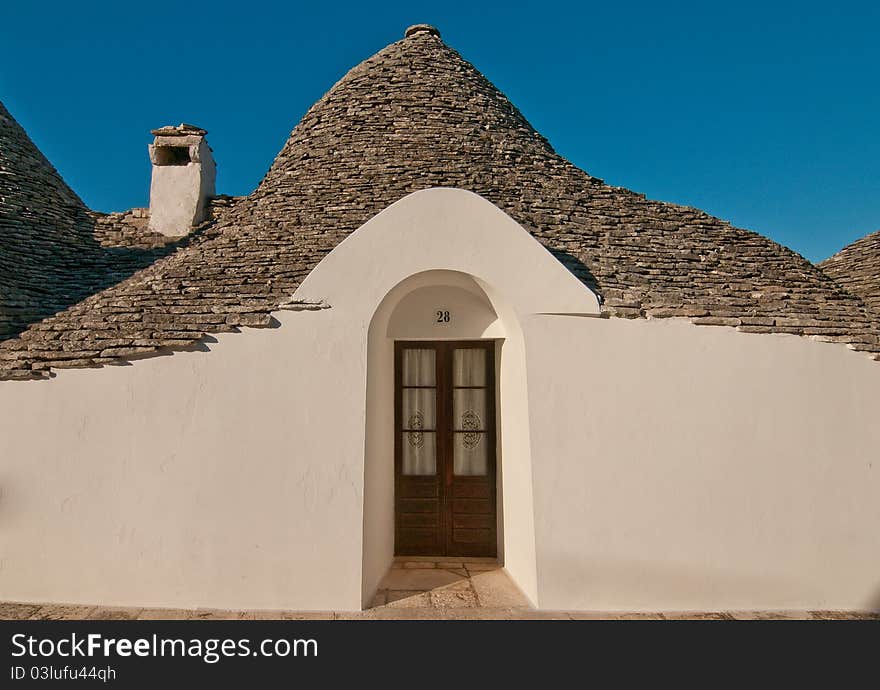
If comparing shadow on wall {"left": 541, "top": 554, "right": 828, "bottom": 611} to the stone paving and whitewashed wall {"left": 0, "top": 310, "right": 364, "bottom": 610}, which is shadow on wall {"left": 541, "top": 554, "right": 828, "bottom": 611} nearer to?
the stone paving

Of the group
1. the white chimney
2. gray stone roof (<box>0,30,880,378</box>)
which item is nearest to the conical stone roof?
gray stone roof (<box>0,30,880,378</box>)

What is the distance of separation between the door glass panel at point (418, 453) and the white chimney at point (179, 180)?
7.12m

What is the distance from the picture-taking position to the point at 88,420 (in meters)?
5.79

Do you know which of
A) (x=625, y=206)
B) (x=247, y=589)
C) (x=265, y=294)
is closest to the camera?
(x=247, y=589)

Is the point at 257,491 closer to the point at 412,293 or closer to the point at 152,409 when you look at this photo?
the point at 152,409

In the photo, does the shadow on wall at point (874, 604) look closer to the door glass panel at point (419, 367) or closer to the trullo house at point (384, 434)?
the trullo house at point (384, 434)

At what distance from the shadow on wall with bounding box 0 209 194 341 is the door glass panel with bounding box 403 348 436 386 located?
221 inches

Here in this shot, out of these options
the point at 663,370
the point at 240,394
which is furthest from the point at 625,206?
the point at 240,394

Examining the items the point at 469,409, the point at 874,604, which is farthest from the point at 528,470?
the point at 874,604

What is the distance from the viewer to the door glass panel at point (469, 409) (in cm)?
732

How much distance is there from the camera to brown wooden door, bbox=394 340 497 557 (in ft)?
23.6

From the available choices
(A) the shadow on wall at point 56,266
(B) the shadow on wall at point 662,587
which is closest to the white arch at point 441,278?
(B) the shadow on wall at point 662,587

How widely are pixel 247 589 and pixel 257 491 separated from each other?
1140 millimetres
